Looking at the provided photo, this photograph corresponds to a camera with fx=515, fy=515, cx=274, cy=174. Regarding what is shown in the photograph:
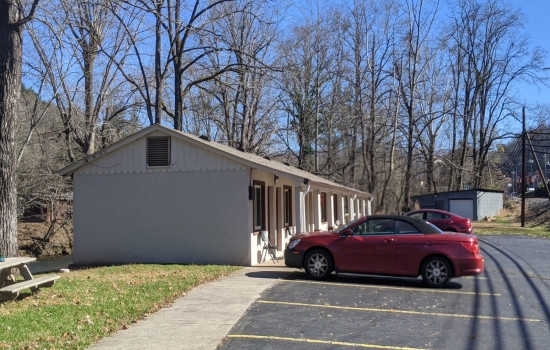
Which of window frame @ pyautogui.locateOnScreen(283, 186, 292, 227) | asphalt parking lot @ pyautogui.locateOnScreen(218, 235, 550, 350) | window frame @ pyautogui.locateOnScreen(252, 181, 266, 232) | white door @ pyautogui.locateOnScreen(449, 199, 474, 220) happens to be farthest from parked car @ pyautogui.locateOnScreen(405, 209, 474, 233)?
white door @ pyautogui.locateOnScreen(449, 199, 474, 220)

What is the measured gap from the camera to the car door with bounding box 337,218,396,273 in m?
11.0

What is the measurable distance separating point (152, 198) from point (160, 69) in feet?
37.7

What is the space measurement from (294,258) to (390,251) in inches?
85.7

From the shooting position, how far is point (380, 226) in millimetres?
11328

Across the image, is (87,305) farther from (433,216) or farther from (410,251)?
(433,216)

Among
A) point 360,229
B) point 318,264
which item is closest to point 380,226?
point 360,229

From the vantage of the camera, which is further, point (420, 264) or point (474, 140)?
point (474, 140)

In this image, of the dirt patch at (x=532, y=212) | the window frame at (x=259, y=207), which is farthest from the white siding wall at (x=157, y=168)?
the dirt patch at (x=532, y=212)

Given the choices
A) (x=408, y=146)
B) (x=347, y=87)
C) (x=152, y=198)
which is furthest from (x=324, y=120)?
(x=152, y=198)

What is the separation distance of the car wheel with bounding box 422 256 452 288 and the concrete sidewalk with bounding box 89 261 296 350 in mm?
3253

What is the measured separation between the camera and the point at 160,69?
24.7 m

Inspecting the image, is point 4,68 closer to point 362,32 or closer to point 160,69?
point 160,69

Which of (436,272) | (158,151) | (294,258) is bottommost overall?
(436,272)

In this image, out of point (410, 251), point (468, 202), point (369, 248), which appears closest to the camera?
point (410, 251)
